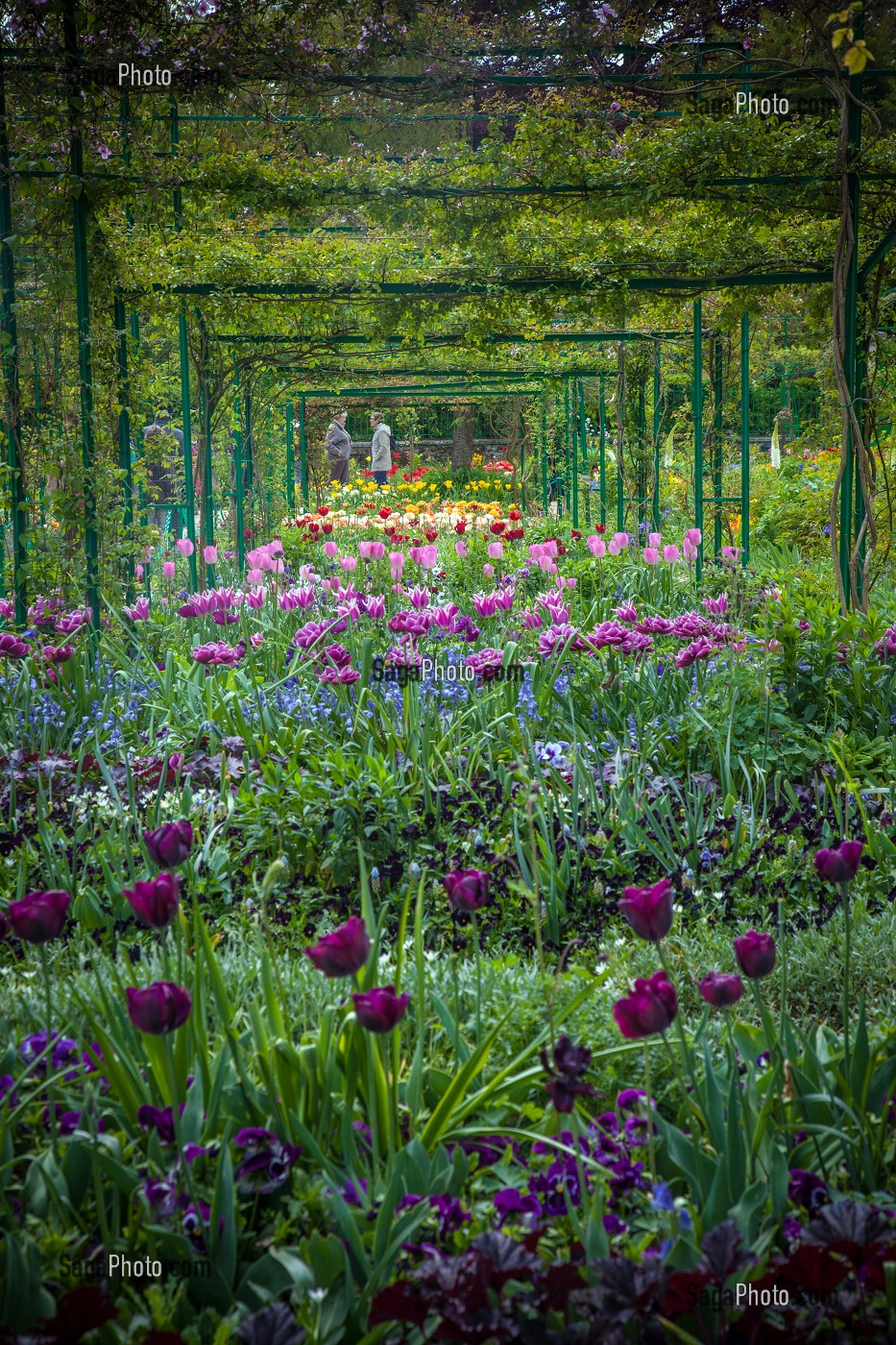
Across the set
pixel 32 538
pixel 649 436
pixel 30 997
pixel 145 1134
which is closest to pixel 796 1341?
pixel 145 1134

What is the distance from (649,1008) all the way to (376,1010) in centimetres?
31

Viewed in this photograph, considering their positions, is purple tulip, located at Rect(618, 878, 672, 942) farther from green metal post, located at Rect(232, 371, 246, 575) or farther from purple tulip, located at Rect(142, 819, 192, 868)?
green metal post, located at Rect(232, 371, 246, 575)

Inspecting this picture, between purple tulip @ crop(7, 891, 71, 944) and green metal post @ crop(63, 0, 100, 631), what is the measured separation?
3.86m

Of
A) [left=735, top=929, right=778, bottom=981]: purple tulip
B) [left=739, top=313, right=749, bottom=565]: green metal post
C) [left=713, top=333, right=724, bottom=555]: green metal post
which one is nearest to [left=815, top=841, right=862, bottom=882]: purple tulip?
[left=735, top=929, right=778, bottom=981]: purple tulip

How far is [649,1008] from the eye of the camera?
4.12ft

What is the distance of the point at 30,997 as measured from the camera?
2.04 metres

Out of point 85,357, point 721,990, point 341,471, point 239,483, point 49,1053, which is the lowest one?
point 49,1053

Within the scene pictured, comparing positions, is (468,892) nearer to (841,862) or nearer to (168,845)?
(168,845)

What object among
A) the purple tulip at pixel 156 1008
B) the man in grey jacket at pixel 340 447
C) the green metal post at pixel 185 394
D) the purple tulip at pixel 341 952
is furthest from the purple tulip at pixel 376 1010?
the man in grey jacket at pixel 340 447

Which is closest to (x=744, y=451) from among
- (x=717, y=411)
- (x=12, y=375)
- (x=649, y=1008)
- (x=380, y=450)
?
(x=717, y=411)

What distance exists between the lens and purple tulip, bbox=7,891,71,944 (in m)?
1.36

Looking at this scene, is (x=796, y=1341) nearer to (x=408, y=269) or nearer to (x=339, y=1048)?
(x=339, y=1048)

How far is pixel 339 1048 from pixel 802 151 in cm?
537

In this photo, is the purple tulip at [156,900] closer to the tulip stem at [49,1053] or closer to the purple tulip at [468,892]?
the tulip stem at [49,1053]
